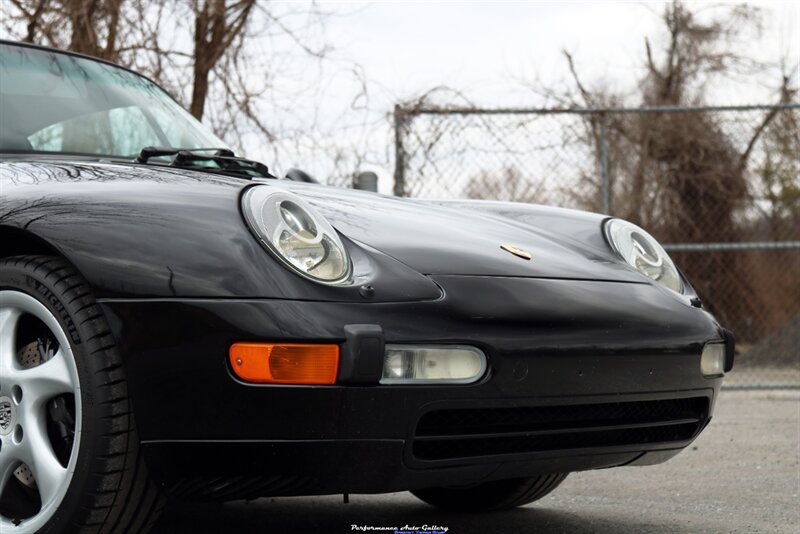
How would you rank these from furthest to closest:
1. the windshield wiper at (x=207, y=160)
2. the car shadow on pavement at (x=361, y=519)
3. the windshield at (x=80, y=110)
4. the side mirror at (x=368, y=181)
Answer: the side mirror at (x=368, y=181)
the windshield at (x=80, y=110)
the car shadow on pavement at (x=361, y=519)
the windshield wiper at (x=207, y=160)

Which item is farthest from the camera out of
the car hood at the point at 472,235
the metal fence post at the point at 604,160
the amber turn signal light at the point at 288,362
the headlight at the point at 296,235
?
the metal fence post at the point at 604,160

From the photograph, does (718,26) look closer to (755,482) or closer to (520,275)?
(755,482)

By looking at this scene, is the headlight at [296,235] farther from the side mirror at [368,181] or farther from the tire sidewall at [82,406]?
the side mirror at [368,181]

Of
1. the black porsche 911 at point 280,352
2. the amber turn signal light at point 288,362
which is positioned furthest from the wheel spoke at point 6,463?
the amber turn signal light at point 288,362

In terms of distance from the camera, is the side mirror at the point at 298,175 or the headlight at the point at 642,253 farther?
the side mirror at the point at 298,175

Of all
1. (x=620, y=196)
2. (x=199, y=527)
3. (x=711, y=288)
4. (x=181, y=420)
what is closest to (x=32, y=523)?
(x=181, y=420)

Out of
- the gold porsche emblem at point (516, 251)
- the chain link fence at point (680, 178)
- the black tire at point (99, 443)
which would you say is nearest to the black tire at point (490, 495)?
the gold porsche emblem at point (516, 251)

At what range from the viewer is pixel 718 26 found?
14.9 m

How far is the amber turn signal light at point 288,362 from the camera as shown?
225cm

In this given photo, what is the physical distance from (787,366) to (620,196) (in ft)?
7.39

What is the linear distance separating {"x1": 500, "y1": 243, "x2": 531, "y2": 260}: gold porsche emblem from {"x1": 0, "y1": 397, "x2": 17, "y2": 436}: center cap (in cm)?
128

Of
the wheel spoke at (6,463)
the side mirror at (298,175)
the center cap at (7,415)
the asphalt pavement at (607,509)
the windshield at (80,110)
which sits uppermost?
the windshield at (80,110)

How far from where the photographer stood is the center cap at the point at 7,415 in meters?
2.54

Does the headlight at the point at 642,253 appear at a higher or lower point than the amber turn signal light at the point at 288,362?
higher
